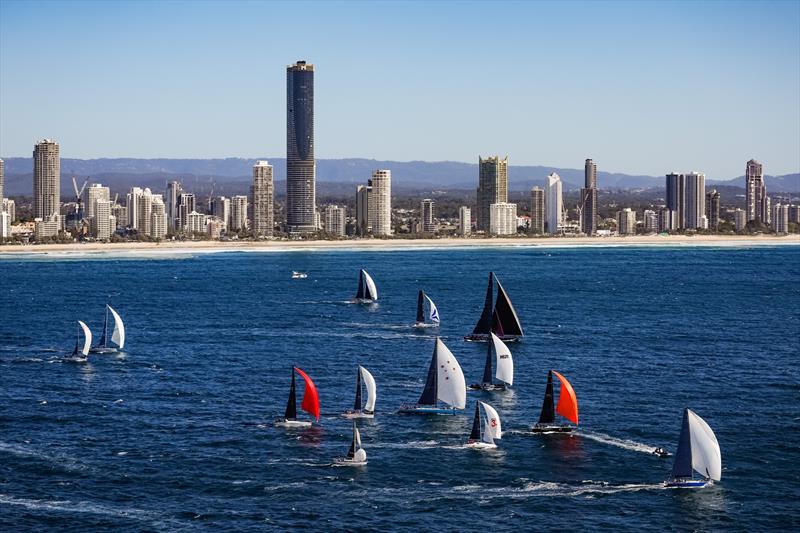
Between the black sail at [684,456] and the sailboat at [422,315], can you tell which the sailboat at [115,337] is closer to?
the sailboat at [422,315]

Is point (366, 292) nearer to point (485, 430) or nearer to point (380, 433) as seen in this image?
point (380, 433)

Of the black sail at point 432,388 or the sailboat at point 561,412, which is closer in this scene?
the sailboat at point 561,412

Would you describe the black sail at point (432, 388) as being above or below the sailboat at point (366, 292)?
below

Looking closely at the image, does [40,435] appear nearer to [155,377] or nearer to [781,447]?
[155,377]

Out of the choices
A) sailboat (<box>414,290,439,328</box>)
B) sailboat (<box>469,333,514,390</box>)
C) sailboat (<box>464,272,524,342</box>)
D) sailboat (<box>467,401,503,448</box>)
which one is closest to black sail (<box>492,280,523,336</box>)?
sailboat (<box>464,272,524,342</box>)

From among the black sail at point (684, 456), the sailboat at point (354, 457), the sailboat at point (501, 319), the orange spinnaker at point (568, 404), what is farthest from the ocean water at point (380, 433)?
the sailboat at point (501, 319)

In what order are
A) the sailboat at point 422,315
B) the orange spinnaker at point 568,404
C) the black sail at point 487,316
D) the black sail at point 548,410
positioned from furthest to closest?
the sailboat at point 422,315, the black sail at point 487,316, the black sail at point 548,410, the orange spinnaker at point 568,404
